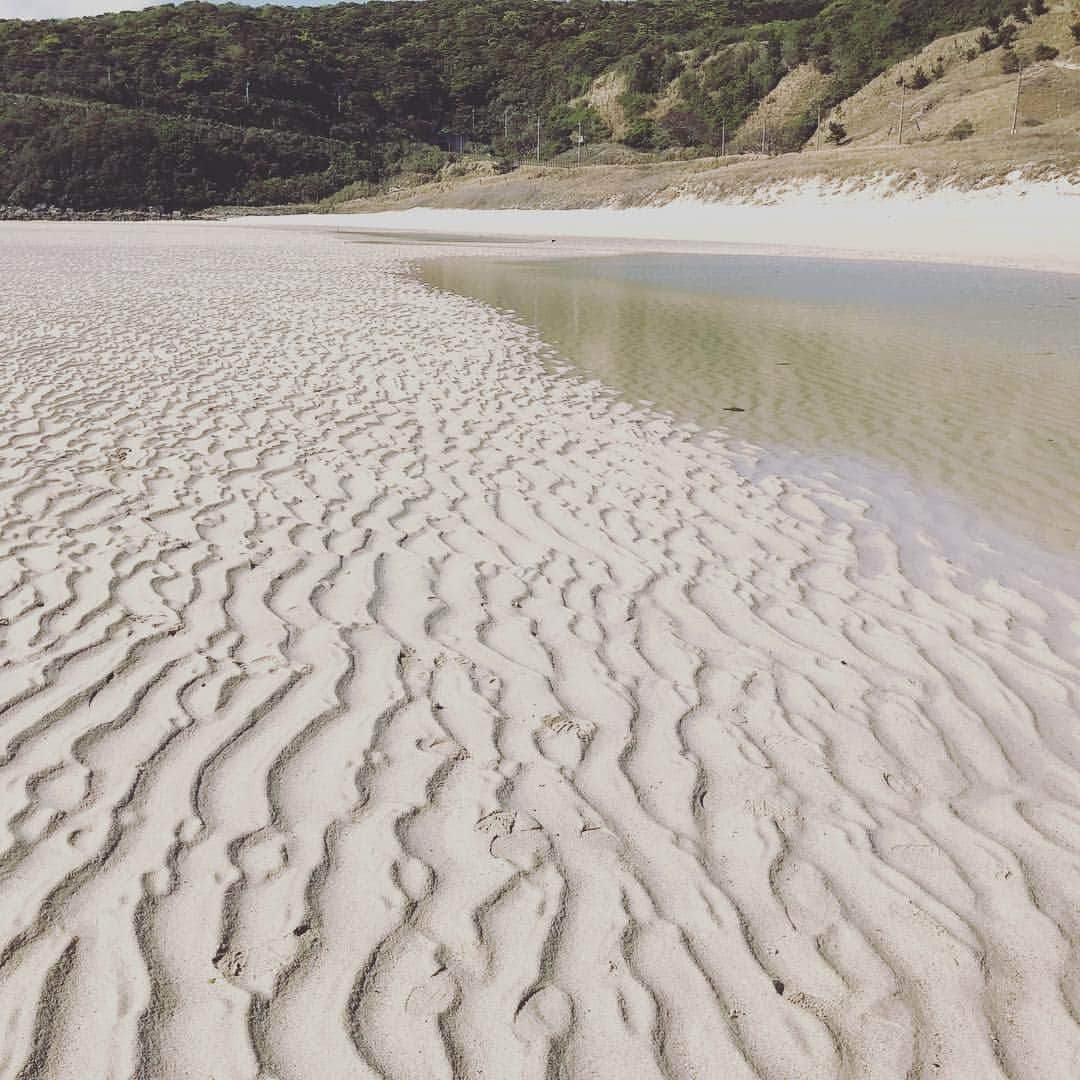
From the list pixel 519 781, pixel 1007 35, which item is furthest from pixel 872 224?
pixel 1007 35

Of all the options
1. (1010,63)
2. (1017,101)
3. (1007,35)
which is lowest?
(1017,101)

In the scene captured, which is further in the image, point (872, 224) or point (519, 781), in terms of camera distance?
point (872, 224)

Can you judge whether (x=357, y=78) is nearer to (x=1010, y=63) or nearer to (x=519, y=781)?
(x=1010, y=63)

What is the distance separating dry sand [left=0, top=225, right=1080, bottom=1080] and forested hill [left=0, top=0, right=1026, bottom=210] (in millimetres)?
97493

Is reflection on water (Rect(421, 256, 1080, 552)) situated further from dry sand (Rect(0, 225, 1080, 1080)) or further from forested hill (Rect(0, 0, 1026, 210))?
forested hill (Rect(0, 0, 1026, 210))

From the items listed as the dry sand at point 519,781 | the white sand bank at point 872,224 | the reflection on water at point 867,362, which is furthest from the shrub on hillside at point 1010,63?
the dry sand at point 519,781

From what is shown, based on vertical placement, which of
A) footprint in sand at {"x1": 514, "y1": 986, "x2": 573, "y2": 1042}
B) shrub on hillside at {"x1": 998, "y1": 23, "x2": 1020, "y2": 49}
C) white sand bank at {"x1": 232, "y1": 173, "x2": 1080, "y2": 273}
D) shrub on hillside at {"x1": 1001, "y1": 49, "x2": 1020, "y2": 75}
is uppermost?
footprint in sand at {"x1": 514, "y1": 986, "x2": 573, "y2": 1042}

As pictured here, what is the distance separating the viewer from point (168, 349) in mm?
11883

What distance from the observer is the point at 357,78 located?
428 ft

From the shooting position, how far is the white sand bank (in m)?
30.2

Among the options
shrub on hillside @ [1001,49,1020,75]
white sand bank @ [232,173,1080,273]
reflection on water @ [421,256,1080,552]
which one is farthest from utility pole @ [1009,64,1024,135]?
reflection on water @ [421,256,1080,552]

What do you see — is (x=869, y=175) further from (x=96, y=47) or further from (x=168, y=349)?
(x=96, y=47)

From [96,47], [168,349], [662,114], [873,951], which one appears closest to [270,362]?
[168,349]

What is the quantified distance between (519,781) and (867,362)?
9989 mm
